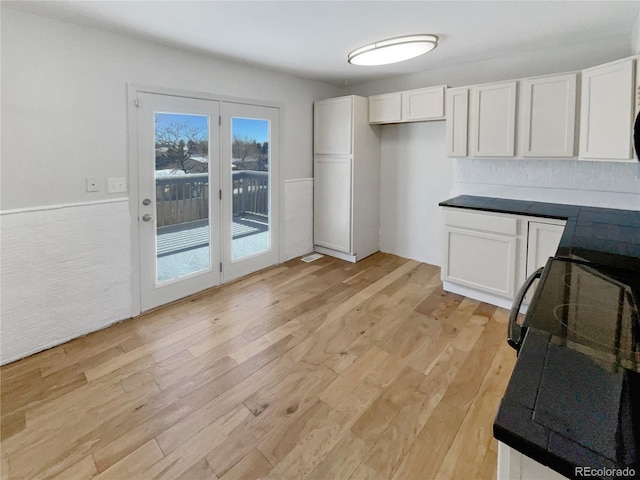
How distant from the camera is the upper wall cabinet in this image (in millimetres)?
3873

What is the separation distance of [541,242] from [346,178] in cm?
233

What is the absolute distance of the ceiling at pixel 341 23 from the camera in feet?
7.81

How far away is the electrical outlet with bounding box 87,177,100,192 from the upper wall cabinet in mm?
3146

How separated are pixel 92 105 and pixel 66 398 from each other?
2134 millimetres

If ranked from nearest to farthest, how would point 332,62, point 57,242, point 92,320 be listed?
point 57,242 < point 92,320 < point 332,62

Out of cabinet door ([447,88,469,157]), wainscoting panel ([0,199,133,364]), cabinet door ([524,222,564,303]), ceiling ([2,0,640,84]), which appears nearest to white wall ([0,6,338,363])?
wainscoting panel ([0,199,133,364])

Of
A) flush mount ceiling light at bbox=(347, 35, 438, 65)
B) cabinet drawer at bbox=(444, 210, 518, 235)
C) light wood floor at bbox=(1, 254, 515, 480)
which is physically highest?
flush mount ceiling light at bbox=(347, 35, 438, 65)

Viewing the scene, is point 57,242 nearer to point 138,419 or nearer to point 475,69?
Answer: point 138,419

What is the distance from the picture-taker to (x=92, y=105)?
9.18 ft

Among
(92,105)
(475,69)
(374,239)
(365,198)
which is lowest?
(374,239)

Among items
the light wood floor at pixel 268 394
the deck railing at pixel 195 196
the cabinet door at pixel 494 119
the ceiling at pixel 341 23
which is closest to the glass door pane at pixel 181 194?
the deck railing at pixel 195 196

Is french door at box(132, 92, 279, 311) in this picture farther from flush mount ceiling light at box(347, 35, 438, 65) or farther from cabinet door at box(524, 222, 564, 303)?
cabinet door at box(524, 222, 564, 303)

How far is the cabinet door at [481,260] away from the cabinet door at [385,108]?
1578mm

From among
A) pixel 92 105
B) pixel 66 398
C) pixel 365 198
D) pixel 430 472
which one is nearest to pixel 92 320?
pixel 66 398
